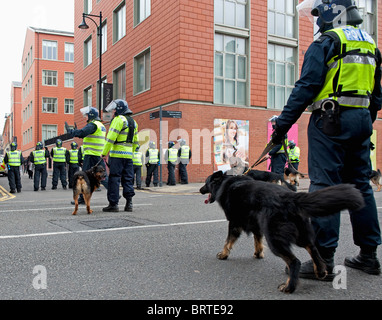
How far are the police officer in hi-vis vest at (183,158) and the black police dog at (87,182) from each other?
9.44 meters

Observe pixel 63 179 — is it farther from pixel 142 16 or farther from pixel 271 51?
pixel 271 51

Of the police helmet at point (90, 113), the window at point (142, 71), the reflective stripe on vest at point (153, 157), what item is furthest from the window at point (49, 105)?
the police helmet at point (90, 113)

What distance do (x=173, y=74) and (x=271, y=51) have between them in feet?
18.4

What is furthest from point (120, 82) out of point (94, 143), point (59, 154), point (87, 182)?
point (87, 182)

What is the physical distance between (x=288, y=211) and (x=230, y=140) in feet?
52.2

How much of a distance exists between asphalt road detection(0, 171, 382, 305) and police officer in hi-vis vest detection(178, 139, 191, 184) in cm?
1112

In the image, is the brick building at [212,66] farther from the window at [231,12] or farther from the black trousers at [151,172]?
the black trousers at [151,172]

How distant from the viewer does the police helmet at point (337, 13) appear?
A: 339cm

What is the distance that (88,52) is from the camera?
31.0 metres

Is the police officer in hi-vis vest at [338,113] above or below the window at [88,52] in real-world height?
below

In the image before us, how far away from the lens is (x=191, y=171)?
712 inches

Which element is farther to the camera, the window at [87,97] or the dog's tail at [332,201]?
the window at [87,97]

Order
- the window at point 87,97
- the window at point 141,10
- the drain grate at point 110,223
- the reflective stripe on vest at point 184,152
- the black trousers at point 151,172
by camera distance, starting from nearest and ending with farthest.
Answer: the drain grate at point 110,223, the black trousers at point 151,172, the reflective stripe on vest at point 184,152, the window at point 141,10, the window at point 87,97
